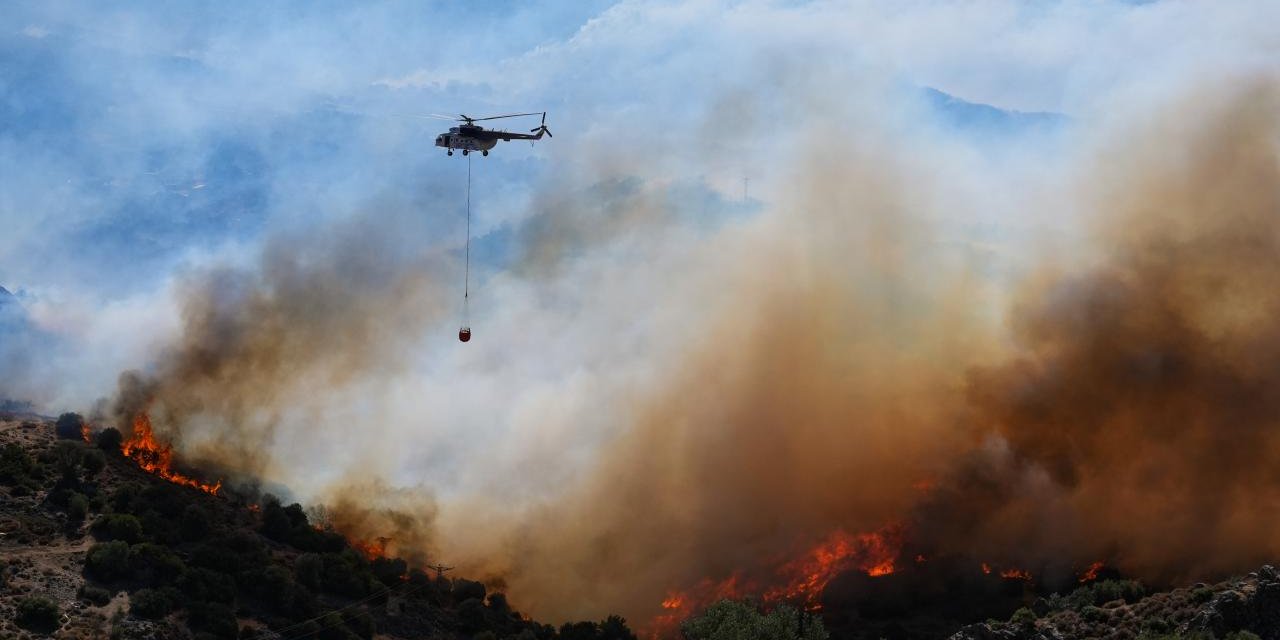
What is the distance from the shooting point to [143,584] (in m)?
87.9

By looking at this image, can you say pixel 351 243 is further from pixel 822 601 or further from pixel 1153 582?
pixel 1153 582

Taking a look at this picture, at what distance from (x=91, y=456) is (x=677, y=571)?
50.6 metres

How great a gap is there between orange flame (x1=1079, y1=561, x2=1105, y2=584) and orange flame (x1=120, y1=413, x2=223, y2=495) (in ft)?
238

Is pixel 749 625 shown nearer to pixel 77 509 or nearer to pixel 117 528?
pixel 117 528

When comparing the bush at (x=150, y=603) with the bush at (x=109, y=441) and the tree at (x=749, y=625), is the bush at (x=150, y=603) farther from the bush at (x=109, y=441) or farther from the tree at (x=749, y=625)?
the tree at (x=749, y=625)

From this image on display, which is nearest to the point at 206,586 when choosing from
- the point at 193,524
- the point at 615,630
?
the point at 193,524

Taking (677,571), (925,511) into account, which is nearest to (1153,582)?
(925,511)

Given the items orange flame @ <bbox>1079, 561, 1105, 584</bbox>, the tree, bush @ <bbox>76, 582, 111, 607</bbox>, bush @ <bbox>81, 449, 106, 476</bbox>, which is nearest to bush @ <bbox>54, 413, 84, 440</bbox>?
bush @ <bbox>81, 449, 106, 476</bbox>

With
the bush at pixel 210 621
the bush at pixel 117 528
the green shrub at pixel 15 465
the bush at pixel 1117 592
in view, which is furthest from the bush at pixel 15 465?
the bush at pixel 1117 592

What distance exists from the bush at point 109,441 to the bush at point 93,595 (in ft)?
72.9

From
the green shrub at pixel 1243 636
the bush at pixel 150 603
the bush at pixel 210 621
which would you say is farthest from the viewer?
the bush at pixel 210 621

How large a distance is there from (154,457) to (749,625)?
173 feet

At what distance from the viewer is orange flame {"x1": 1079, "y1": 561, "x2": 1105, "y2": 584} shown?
10300 cm

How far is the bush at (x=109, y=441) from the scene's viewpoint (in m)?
105
